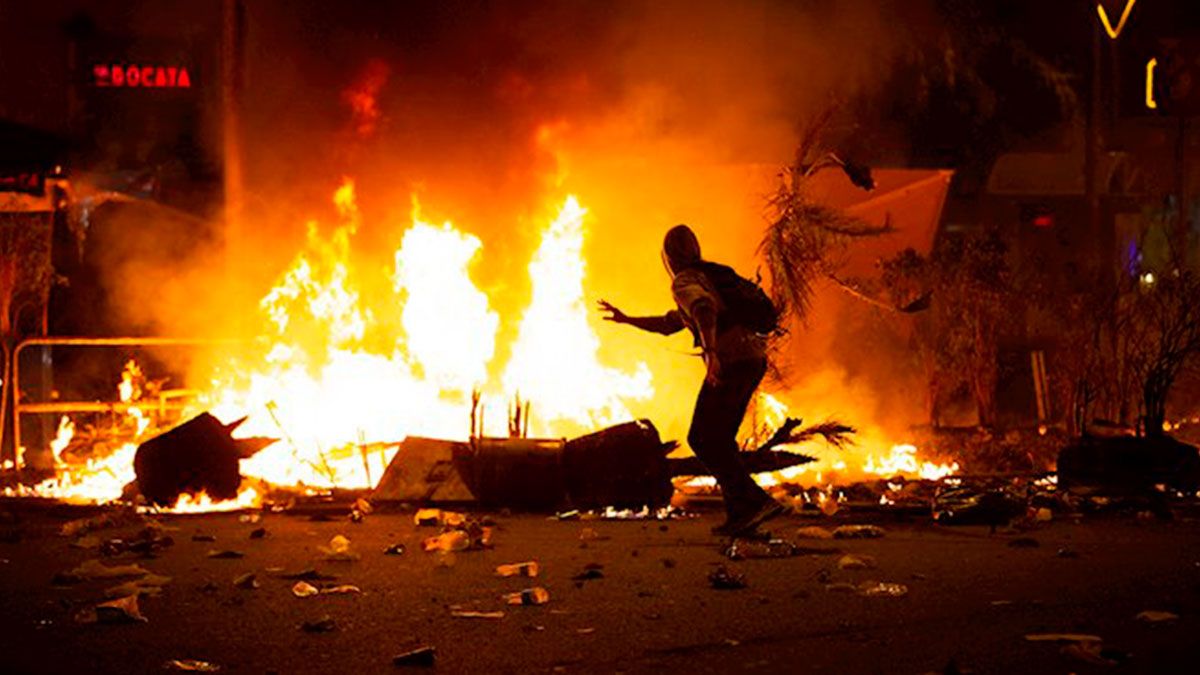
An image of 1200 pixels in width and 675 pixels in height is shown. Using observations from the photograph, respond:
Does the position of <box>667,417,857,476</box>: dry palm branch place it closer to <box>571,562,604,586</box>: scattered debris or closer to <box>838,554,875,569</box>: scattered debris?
<box>838,554,875,569</box>: scattered debris

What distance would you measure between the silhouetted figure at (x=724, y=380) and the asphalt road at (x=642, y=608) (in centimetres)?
35

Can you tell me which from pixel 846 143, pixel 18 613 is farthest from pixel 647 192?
pixel 18 613

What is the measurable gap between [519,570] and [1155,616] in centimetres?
313

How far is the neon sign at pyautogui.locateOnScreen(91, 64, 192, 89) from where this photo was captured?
21.4 metres

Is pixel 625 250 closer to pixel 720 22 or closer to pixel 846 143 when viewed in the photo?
pixel 720 22

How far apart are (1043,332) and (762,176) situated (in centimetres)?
331

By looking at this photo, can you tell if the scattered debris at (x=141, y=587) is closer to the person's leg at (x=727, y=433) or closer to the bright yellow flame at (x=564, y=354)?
the person's leg at (x=727, y=433)

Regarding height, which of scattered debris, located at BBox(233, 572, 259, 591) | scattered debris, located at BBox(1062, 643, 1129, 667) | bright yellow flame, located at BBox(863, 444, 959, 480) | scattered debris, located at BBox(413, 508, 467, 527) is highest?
bright yellow flame, located at BBox(863, 444, 959, 480)

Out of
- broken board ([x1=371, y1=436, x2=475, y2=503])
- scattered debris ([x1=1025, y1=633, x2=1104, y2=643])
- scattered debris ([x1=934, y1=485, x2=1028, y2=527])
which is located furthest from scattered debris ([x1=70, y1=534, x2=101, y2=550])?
scattered debris ([x1=1025, y1=633, x2=1104, y2=643])

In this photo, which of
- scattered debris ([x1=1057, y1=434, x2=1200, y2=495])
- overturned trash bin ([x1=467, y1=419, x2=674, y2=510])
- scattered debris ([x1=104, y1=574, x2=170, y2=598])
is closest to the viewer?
scattered debris ([x1=104, y1=574, x2=170, y2=598])

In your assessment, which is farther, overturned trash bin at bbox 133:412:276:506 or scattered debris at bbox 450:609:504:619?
overturned trash bin at bbox 133:412:276:506

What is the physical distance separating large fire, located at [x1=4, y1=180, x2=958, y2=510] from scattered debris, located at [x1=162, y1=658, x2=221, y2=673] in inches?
286

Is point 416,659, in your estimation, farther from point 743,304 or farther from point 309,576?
point 743,304

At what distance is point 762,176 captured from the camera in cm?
1555
